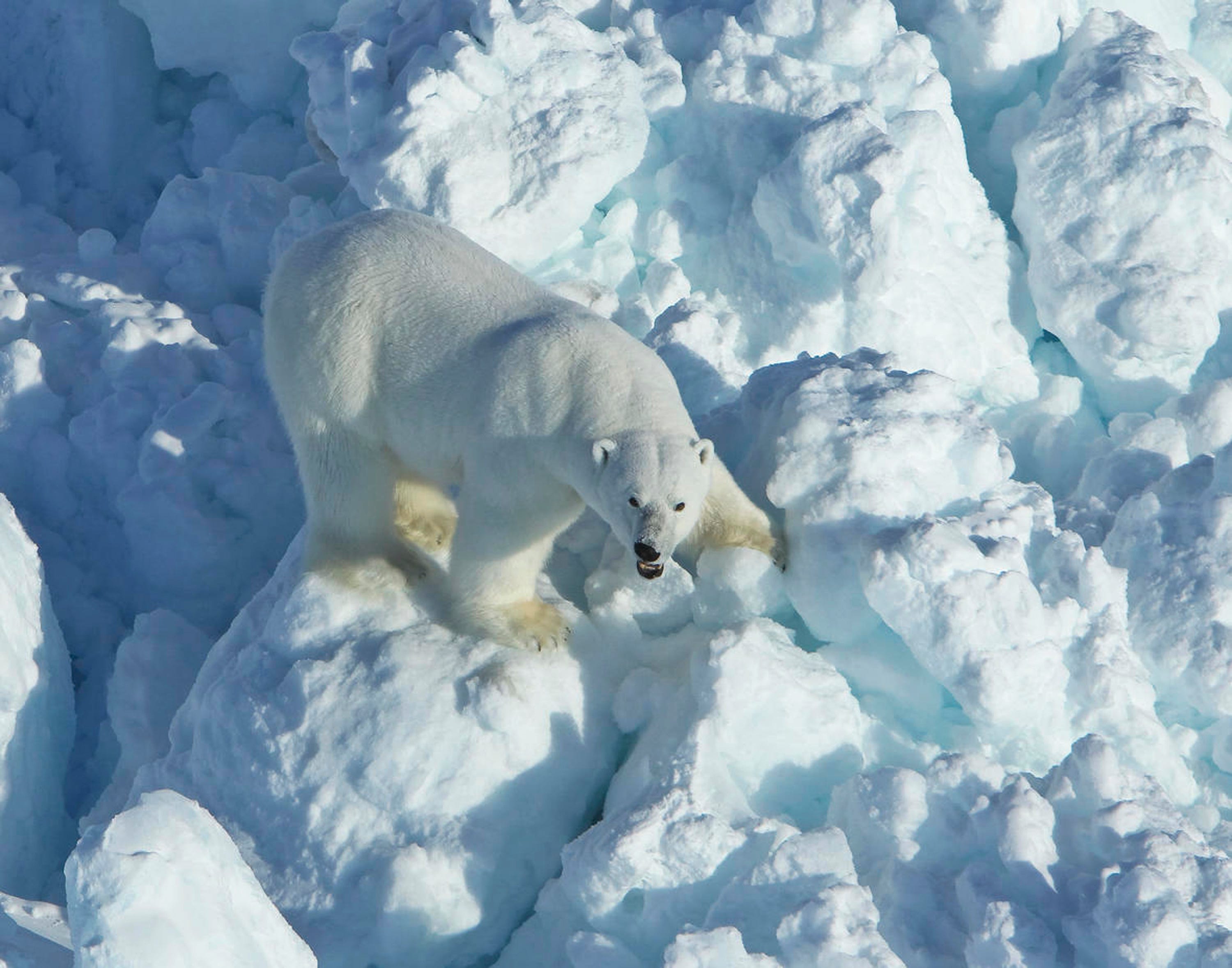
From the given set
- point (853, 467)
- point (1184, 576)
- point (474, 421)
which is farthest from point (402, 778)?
point (1184, 576)

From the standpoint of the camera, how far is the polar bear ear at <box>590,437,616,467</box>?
3.79 meters

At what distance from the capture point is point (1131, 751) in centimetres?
403

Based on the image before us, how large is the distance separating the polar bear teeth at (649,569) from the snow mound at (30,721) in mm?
2146

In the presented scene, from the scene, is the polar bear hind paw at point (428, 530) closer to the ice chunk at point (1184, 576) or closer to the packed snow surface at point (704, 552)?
the packed snow surface at point (704, 552)

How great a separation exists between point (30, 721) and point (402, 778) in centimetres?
149

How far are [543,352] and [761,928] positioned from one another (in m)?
1.70

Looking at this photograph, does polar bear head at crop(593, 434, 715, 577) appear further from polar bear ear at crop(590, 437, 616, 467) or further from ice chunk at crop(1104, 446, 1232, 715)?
ice chunk at crop(1104, 446, 1232, 715)

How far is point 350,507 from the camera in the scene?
4484 millimetres

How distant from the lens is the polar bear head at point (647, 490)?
148 inches

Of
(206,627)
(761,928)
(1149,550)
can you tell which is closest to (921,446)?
(1149,550)

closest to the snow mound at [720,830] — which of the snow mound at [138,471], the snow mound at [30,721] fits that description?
the snow mound at [30,721]

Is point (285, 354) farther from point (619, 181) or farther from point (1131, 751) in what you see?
point (1131, 751)

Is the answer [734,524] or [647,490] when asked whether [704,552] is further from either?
[647,490]

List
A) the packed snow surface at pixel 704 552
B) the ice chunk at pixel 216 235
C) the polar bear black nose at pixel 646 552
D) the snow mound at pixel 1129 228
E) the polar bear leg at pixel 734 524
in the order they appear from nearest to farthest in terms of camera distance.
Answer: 1. the packed snow surface at pixel 704 552
2. the polar bear black nose at pixel 646 552
3. the polar bear leg at pixel 734 524
4. the snow mound at pixel 1129 228
5. the ice chunk at pixel 216 235
